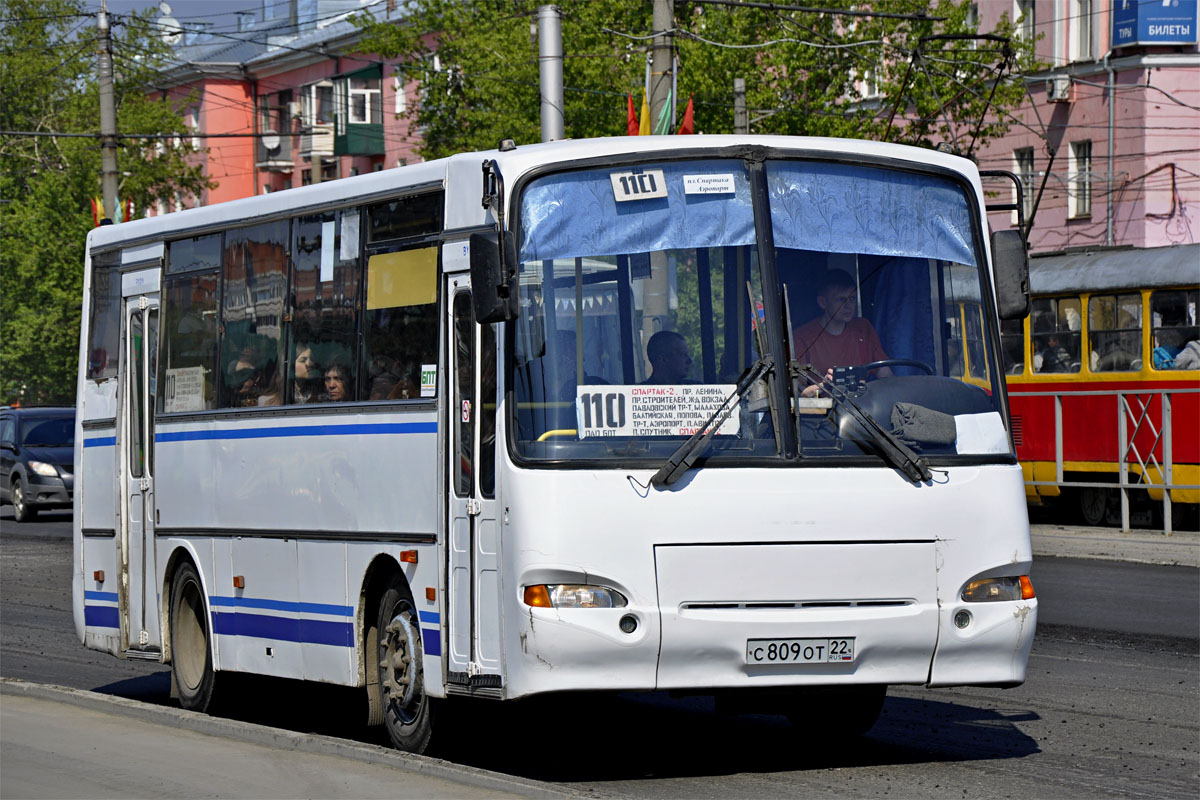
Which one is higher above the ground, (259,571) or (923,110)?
(923,110)

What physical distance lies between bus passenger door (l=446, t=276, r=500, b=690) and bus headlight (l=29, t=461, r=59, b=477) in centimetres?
2596

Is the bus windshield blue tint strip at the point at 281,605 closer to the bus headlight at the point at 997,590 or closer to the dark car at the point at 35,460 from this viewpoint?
the bus headlight at the point at 997,590

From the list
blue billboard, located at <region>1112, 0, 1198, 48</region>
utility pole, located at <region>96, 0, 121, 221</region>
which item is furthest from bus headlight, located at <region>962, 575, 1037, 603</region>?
blue billboard, located at <region>1112, 0, 1198, 48</region>

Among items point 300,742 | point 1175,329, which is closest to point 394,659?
point 300,742

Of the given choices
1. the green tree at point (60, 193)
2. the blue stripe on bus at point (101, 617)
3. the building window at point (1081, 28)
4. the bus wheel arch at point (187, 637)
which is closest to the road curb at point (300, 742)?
the bus wheel arch at point (187, 637)

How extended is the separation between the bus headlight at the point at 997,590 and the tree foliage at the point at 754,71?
100 feet

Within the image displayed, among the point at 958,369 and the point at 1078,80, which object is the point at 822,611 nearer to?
the point at 958,369

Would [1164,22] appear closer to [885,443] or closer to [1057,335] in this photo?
[1057,335]

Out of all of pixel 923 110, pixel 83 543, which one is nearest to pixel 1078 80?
pixel 923 110

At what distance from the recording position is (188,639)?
1209cm

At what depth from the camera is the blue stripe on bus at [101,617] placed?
1287 centimetres

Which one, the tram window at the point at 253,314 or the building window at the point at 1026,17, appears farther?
the building window at the point at 1026,17

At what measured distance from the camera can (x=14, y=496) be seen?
34250 mm

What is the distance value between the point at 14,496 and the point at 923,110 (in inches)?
804
